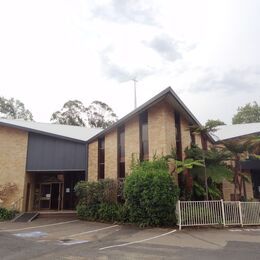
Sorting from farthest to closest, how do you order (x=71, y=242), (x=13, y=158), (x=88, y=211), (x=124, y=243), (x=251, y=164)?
(x=13, y=158) < (x=251, y=164) < (x=88, y=211) < (x=71, y=242) < (x=124, y=243)

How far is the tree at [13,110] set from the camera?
47188 millimetres

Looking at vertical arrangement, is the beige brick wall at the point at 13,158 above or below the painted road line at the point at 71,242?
above

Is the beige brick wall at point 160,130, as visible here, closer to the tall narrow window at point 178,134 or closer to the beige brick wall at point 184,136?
the tall narrow window at point 178,134

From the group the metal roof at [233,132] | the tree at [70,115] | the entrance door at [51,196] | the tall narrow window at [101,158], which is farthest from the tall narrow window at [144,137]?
the tree at [70,115]

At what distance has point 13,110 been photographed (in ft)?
160

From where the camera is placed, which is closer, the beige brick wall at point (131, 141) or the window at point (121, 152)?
the beige brick wall at point (131, 141)

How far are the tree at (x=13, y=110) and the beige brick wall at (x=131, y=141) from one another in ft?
111

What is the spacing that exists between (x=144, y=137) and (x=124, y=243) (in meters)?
8.13

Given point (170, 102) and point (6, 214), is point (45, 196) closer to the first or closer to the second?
point (6, 214)

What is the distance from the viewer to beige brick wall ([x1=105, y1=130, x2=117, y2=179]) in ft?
62.4

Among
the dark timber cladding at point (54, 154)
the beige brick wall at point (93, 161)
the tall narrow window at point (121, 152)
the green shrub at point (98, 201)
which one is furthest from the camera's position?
the dark timber cladding at point (54, 154)

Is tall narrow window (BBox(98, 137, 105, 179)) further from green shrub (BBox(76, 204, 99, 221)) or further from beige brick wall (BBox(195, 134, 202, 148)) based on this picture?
beige brick wall (BBox(195, 134, 202, 148))

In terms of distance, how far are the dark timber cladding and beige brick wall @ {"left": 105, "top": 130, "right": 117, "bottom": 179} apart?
2.22m

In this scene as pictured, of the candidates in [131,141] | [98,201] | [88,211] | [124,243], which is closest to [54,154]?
[88,211]
